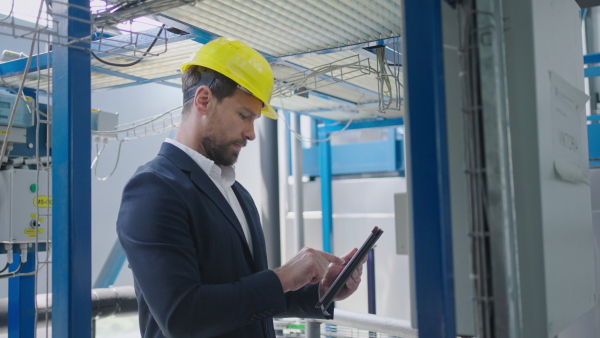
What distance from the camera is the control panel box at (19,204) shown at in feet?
6.17

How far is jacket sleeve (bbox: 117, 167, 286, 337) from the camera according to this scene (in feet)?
3.50

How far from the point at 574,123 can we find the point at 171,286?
30.6 inches

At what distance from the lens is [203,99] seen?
52.1 inches

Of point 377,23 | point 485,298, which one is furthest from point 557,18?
point 377,23

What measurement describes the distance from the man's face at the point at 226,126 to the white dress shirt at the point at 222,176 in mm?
28

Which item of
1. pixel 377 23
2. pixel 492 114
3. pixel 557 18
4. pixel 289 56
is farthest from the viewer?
pixel 289 56

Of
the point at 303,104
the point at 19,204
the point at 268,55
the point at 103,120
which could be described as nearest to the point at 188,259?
the point at 268,55

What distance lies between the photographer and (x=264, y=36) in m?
1.73

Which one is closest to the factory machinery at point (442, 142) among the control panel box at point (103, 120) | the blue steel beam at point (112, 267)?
the control panel box at point (103, 120)

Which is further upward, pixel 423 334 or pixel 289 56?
pixel 289 56

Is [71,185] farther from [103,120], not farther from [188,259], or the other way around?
[103,120]

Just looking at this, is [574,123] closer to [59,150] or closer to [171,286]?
[171,286]

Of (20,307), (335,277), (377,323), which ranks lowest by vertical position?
(377,323)

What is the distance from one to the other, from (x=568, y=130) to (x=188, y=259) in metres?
0.72
